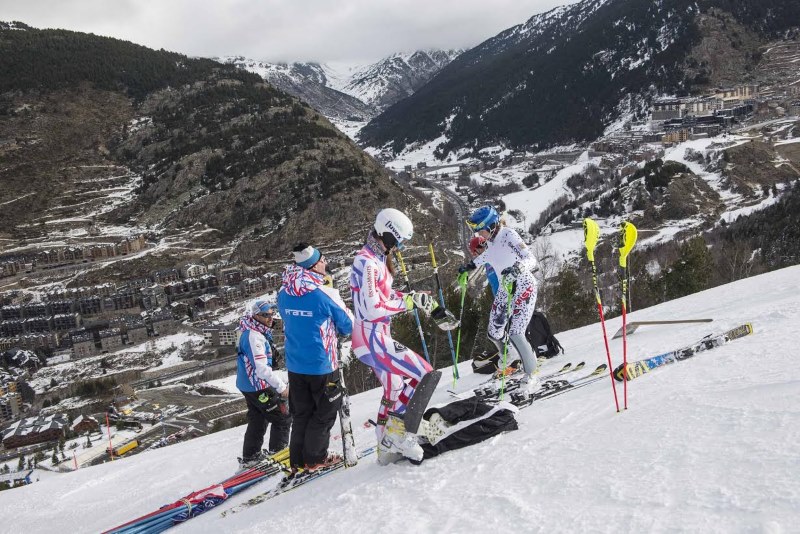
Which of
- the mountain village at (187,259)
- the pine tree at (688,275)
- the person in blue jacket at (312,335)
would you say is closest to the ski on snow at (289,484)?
the person in blue jacket at (312,335)

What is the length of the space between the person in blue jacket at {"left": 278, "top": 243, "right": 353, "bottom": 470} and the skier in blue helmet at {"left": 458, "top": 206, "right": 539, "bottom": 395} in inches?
89.5

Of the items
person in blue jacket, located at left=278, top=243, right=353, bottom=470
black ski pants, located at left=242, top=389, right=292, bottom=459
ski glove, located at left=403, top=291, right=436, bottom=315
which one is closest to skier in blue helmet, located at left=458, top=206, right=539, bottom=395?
ski glove, located at left=403, top=291, right=436, bottom=315

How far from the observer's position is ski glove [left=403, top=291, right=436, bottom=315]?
4328mm

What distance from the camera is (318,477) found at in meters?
4.67

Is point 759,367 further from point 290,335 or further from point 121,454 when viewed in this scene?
point 121,454

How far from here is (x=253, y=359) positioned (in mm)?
5734

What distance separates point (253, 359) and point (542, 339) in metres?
4.12

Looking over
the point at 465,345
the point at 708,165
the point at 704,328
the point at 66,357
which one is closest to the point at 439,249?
the point at 708,165

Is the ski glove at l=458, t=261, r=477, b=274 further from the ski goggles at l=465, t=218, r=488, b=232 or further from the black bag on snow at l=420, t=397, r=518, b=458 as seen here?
the black bag on snow at l=420, t=397, r=518, b=458

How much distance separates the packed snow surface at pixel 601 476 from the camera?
256 cm

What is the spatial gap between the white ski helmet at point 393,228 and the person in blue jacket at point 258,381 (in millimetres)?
1958

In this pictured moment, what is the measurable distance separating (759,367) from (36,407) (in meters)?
54.1

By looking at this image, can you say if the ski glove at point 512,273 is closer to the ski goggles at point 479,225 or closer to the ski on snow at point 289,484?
the ski goggles at point 479,225

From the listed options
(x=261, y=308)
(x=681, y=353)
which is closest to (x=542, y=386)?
(x=681, y=353)
